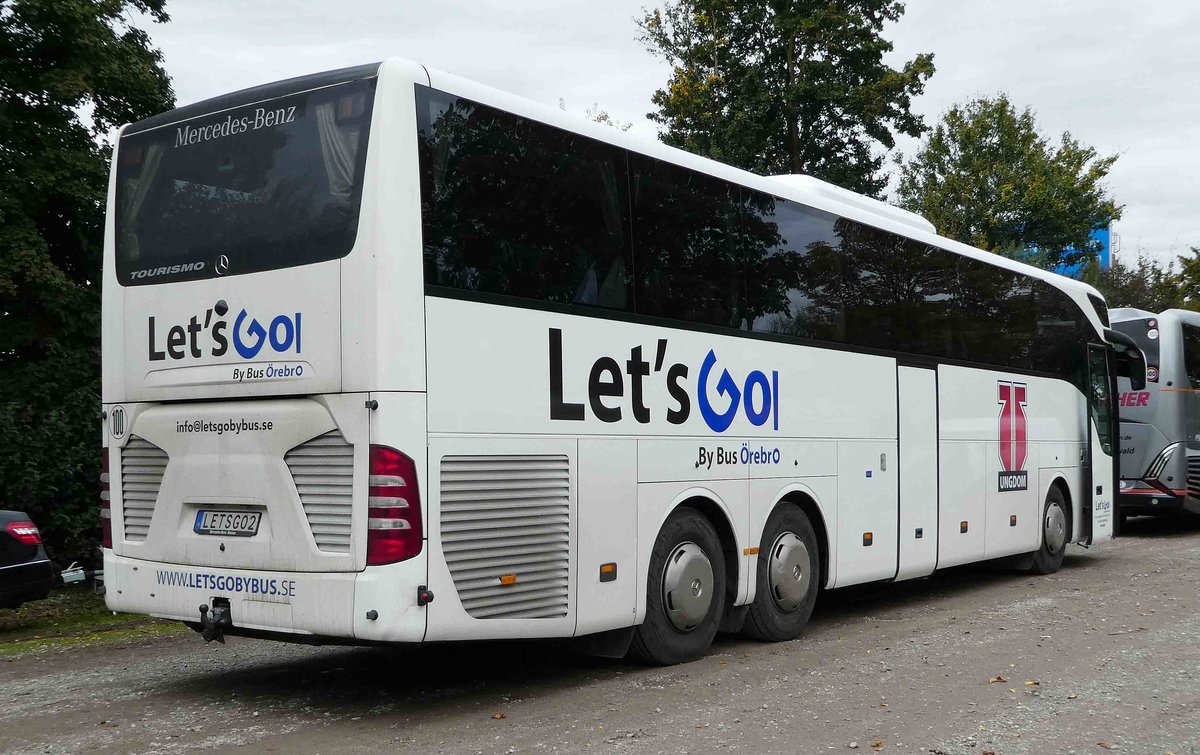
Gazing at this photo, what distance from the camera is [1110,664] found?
8.61 metres

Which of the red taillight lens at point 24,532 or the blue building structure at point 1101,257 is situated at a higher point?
the blue building structure at point 1101,257

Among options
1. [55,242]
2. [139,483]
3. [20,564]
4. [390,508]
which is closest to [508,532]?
[390,508]

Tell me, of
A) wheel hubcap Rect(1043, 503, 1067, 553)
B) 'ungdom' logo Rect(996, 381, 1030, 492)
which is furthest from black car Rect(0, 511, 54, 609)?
wheel hubcap Rect(1043, 503, 1067, 553)

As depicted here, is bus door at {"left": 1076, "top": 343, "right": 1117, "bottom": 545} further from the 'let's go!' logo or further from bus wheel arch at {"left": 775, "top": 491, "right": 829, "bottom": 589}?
the 'let's go!' logo

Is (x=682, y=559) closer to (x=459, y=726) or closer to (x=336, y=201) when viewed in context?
(x=459, y=726)

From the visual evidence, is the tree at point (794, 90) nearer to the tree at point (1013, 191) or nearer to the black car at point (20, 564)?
the tree at point (1013, 191)

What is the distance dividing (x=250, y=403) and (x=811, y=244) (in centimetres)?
525

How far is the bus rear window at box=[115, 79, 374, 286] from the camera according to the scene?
686 centimetres

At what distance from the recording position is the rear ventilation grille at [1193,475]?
20.7 meters

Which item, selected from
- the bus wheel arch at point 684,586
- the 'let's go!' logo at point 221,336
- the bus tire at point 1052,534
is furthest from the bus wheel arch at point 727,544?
the bus tire at point 1052,534

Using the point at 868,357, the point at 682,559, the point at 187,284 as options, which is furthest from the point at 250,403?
the point at 868,357

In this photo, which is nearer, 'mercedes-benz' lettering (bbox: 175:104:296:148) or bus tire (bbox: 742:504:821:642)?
'mercedes-benz' lettering (bbox: 175:104:296:148)

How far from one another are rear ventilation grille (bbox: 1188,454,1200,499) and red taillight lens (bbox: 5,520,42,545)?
58.1 ft

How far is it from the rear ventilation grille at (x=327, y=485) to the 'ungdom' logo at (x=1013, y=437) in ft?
29.1
